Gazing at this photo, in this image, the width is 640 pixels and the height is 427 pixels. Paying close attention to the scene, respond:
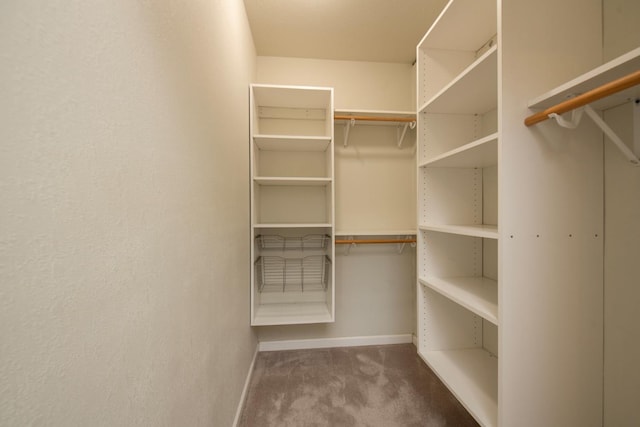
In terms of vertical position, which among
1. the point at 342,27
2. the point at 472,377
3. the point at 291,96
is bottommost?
the point at 472,377

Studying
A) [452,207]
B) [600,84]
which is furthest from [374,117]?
[600,84]

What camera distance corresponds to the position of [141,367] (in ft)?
1.99

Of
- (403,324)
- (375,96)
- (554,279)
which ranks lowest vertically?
(403,324)

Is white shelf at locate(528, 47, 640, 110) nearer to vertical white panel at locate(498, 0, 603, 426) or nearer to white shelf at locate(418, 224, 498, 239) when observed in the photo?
vertical white panel at locate(498, 0, 603, 426)

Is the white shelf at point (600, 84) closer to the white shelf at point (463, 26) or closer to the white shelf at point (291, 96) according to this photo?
the white shelf at point (463, 26)

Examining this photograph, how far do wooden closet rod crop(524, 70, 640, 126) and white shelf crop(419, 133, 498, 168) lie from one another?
0.12 metres

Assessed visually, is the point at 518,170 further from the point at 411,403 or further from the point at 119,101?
the point at 411,403

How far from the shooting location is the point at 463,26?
51.8 inches

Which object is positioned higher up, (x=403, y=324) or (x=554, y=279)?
(x=554, y=279)

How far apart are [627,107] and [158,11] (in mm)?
1531

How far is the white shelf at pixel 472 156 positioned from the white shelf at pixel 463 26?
25.6 inches

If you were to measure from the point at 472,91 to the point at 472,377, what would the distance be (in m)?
1.40

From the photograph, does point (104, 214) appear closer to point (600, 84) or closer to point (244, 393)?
point (600, 84)

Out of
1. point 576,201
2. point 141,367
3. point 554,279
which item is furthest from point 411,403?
point 141,367
